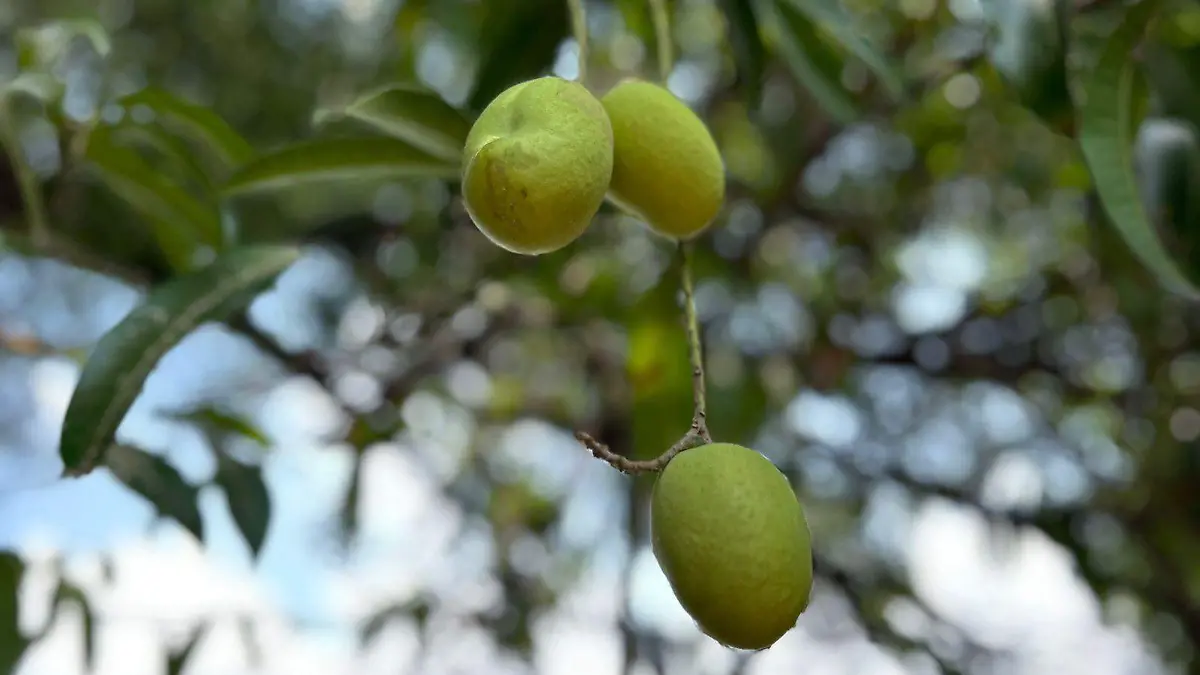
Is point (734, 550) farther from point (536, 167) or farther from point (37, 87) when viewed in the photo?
point (37, 87)

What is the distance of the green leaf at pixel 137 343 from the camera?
560mm

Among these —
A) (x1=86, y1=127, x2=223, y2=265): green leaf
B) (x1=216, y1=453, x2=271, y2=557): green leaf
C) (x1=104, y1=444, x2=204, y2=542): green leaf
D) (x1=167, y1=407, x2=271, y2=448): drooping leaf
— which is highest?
(x1=86, y1=127, x2=223, y2=265): green leaf

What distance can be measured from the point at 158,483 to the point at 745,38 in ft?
1.97

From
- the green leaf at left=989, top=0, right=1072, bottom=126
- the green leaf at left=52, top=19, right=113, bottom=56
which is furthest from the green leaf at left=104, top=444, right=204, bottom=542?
the green leaf at left=989, top=0, right=1072, bottom=126

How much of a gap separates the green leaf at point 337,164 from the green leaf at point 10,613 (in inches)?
20.4

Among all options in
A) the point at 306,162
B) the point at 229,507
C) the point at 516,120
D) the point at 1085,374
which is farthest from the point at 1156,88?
the point at 1085,374

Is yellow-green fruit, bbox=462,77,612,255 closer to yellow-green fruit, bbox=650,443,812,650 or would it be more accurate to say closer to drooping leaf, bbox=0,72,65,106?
yellow-green fruit, bbox=650,443,812,650

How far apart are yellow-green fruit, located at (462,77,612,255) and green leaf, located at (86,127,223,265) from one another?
1.62 ft

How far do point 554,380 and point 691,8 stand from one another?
0.72m

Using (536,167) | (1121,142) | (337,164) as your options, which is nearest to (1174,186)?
(1121,142)

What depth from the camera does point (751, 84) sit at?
778 millimetres

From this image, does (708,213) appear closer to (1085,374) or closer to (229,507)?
(229,507)

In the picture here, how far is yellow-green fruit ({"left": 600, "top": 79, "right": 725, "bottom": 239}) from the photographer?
491 millimetres

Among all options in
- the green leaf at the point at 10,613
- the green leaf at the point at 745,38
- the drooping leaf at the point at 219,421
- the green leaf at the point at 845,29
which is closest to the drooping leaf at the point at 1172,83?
the green leaf at the point at 845,29
